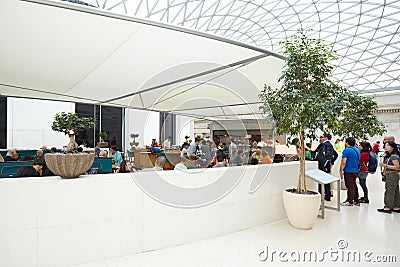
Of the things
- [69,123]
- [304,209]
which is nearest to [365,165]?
[304,209]

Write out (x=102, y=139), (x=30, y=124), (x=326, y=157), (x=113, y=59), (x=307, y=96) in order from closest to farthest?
1. (x=307, y=96)
2. (x=113, y=59)
3. (x=326, y=157)
4. (x=102, y=139)
5. (x=30, y=124)

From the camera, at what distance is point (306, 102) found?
378cm

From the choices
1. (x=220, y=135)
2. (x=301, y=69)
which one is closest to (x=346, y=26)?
(x=220, y=135)

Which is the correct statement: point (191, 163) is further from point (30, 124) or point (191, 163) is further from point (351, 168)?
point (30, 124)

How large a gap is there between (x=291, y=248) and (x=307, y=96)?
2.11 m

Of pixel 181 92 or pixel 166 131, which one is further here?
pixel 166 131

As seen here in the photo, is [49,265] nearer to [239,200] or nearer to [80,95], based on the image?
[239,200]

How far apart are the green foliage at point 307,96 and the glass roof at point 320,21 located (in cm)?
1334

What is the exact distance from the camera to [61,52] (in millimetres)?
4691

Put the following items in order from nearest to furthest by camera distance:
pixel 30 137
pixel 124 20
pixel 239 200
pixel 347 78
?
pixel 124 20 → pixel 239 200 → pixel 30 137 → pixel 347 78

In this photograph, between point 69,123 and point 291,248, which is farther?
point 69,123

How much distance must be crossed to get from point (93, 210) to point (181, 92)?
6247 millimetres

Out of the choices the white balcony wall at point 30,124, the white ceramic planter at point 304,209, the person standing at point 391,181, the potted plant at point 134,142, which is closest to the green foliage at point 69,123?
the white ceramic planter at point 304,209

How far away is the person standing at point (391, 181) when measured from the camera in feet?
16.4
